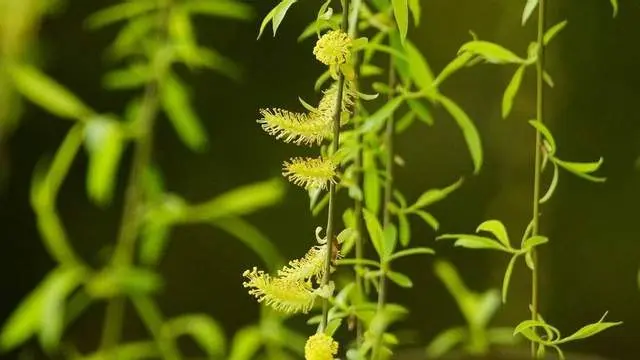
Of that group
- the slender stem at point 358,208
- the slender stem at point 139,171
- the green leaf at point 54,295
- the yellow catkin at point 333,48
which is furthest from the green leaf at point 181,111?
the yellow catkin at point 333,48

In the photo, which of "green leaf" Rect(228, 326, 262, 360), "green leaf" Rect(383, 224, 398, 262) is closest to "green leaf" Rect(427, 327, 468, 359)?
"green leaf" Rect(228, 326, 262, 360)

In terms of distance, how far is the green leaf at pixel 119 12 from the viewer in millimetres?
750

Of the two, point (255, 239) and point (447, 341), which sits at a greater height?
point (255, 239)

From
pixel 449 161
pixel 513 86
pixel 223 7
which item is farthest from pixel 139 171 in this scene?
pixel 513 86

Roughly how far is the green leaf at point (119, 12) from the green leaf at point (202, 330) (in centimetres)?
30

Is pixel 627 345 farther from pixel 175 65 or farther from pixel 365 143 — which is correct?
pixel 175 65

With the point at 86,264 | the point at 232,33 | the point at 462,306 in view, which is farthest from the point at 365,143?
the point at 86,264

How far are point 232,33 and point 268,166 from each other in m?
0.15

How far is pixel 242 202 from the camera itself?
2.44 ft

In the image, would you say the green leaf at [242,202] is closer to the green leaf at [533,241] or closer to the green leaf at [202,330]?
the green leaf at [202,330]

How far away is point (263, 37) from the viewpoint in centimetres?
81

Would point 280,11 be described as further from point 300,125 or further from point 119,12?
point 119,12

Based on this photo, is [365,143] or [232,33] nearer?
[365,143]

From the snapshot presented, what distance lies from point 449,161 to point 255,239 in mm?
212
